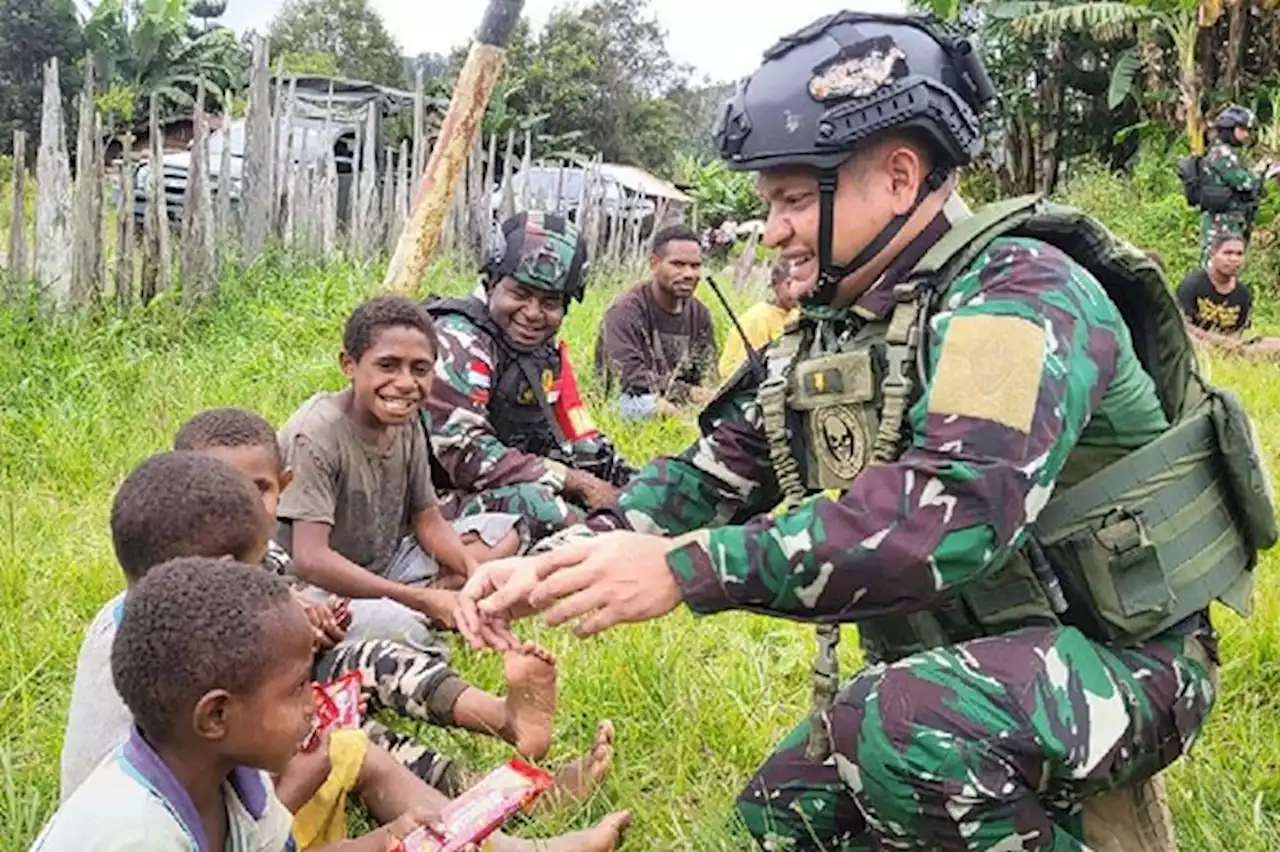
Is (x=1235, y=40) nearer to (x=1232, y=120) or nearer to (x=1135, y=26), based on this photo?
(x=1135, y=26)

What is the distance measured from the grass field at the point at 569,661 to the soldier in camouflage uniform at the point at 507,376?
970mm

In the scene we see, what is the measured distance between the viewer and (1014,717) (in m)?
2.07

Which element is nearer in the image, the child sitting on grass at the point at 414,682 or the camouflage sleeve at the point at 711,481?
the camouflage sleeve at the point at 711,481

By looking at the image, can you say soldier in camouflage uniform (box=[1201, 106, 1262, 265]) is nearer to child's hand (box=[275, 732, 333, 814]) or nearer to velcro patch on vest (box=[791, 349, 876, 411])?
velcro patch on vest (box=[791, 349, 876, 411])

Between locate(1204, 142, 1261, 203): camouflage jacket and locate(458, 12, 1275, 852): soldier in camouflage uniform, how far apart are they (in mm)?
8276

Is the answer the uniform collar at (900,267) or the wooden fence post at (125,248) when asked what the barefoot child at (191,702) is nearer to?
the uniform collar at (900,267)

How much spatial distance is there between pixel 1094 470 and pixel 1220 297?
7668mm

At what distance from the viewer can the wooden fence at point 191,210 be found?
6.56m

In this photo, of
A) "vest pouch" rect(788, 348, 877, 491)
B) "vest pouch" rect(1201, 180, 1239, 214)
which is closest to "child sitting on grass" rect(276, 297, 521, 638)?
"vest pouch" rect(788, 348, 877, 491)

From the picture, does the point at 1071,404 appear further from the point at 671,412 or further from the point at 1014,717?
the point at 671,412

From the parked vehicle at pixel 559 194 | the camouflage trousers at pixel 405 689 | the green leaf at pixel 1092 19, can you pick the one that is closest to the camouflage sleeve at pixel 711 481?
the camouflage trousers at pixel 405 689

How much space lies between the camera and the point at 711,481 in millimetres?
Answer: 2672

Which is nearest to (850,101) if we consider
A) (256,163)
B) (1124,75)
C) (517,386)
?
(517,386)

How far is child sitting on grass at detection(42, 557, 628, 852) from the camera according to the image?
5.84 ft
